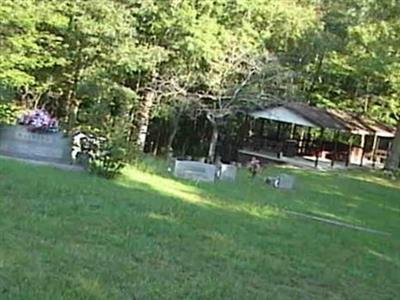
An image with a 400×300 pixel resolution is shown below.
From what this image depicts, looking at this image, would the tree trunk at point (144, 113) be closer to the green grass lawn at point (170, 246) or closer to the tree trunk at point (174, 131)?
the tree trunk at point (174, 131)

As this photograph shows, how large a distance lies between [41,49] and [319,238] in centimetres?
1540

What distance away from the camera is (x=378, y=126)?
3847 centimetres

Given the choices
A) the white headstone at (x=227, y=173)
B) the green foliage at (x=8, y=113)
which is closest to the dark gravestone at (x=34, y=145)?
the green foliage at (x=8, y=113)

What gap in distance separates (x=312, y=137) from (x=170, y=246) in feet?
108

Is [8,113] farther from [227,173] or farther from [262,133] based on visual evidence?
[262,133]

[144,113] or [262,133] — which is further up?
[262,133]

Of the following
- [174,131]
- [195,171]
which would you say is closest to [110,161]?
[195,171]

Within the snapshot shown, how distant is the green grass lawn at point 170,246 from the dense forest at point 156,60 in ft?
26.3

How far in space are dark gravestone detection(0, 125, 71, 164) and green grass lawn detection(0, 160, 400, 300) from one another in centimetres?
295

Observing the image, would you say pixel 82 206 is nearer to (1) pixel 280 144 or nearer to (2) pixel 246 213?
(2) pixel 246 213

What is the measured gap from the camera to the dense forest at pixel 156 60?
22.8 metres

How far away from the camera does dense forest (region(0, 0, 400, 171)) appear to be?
22.8 m

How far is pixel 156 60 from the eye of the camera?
24344mm

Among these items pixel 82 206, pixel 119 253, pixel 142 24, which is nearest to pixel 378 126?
pixel 142 24
